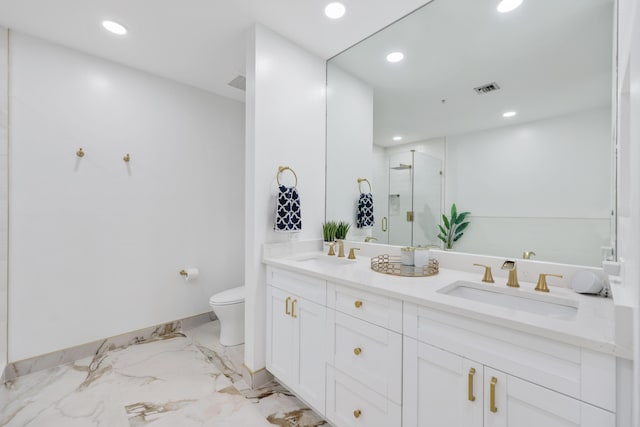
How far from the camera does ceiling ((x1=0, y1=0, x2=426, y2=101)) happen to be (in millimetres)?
1713

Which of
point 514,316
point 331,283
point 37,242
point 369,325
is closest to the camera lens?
point 514,316

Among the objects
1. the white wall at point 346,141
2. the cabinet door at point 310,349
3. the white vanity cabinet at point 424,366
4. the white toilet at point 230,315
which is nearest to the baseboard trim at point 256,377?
the white vanity cabinet at point 424,366

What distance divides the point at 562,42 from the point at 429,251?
119 cm

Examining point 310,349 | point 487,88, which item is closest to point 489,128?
point 487,88

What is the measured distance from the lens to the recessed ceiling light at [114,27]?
187 centimetres

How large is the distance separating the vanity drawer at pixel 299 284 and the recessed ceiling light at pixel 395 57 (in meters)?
1.65

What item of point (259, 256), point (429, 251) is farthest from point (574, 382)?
point (259, 256)

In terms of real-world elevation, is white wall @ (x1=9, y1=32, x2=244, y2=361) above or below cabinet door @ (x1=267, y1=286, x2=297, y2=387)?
above

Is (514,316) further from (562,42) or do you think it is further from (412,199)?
(562,42)

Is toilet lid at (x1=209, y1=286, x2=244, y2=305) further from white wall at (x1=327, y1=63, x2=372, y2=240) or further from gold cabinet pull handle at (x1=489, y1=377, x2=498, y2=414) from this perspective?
gold cabinet pull handle at (x1=489, y1=377, x2=498, y2=414)

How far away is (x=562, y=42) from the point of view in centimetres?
132

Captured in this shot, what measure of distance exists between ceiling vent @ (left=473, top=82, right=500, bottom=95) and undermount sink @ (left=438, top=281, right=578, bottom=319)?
107 cm

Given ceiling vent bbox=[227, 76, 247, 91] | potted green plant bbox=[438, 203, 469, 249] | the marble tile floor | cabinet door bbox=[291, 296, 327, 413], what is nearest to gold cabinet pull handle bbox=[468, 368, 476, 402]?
cabinet door bbox=[291, 296, 327, 413]

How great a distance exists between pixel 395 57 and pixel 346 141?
27.2 inches
